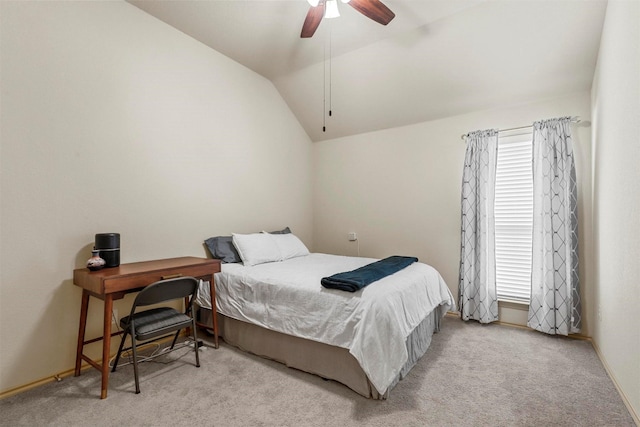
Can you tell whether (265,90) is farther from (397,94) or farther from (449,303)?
A: (449,303)

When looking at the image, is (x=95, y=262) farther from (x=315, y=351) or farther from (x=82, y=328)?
(x=315, y=351)

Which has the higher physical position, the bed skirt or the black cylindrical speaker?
the black cylindrical speaker

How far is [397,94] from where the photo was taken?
3.66m

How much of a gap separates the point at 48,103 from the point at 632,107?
3805 mm

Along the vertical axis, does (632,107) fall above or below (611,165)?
above

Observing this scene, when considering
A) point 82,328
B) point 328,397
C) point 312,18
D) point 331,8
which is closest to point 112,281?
point 82,328

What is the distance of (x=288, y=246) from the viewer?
11.7 feet

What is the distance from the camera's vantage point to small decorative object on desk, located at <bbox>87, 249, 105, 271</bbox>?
222 centimetres

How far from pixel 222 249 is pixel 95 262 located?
117cm

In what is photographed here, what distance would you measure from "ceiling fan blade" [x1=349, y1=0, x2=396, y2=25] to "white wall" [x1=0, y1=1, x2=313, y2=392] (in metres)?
1.91

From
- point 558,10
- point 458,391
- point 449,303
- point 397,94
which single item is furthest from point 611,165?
point 397,94

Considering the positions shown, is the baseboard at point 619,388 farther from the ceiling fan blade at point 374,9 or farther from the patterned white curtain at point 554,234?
the ceiling fan blade at point 374,9

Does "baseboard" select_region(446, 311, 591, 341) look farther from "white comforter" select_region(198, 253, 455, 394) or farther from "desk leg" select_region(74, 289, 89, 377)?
"desk leg" select_region(74, 289, 89, 377)

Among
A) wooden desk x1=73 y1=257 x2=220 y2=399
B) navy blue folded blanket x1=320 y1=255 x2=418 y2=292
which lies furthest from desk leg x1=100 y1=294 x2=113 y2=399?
navy blue folded blanket x1=320 y1=255 x2=418 y2=292
